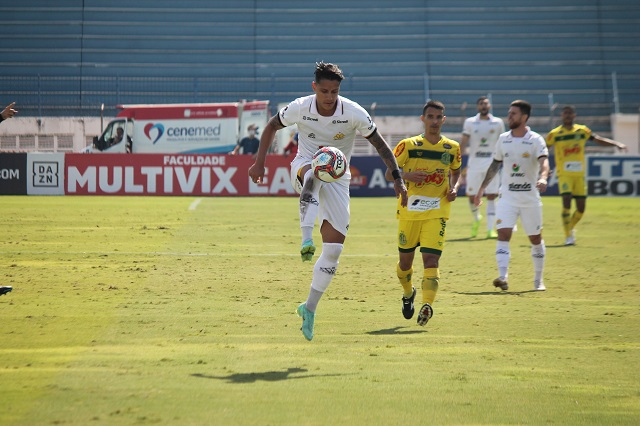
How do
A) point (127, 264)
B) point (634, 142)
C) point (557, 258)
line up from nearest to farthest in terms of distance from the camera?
point (127, 264) < point (557, 258) < point (634, 142)

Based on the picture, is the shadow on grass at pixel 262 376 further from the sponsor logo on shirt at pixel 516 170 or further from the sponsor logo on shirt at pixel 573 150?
the sponsor logo on shirt at pixel 573 150

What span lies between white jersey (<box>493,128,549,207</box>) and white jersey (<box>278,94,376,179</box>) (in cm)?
414

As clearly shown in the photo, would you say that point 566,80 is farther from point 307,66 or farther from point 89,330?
point 89,330

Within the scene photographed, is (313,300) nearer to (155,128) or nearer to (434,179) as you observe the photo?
(434,179)

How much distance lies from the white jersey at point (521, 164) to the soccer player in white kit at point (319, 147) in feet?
13.0

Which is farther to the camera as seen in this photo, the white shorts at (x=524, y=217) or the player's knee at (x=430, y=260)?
the white shorts at (x=524, y=217)

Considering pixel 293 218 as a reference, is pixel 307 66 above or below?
above

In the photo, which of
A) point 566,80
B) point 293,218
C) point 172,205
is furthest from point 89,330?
point 566,80

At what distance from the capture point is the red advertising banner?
3133 centimetres

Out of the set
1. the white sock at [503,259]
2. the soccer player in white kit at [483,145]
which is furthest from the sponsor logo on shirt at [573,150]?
the white sock at [503,259]

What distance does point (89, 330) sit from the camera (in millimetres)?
8281

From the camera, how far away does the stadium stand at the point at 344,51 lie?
41.8 metres

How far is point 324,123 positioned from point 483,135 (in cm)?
1139

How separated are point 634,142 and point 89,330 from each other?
3570 cm
